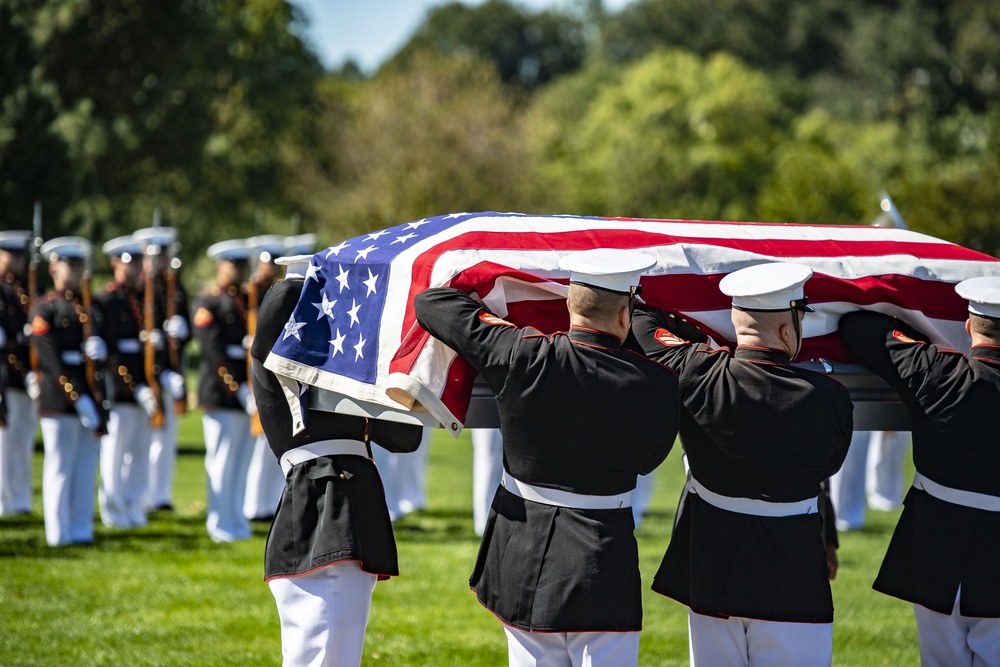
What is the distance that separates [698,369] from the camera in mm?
3986

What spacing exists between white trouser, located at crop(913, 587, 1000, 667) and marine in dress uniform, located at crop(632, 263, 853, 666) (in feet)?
2.16

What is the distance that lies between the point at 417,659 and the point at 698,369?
2760mm

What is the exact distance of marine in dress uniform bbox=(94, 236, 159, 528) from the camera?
9.26 meters

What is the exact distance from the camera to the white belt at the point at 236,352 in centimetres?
910

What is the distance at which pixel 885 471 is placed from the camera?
464 inches

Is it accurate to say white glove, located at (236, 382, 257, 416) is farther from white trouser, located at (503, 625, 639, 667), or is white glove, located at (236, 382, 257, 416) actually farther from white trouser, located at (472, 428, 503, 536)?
white trouser, located at (503, 625, 639, 667)

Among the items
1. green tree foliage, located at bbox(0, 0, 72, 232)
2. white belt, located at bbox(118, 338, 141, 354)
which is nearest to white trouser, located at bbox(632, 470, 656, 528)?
white belt, located at bbox(118, 338, 141, 354)

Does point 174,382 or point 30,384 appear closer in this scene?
point 174,382

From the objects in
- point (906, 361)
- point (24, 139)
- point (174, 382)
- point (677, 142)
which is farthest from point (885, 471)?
point (677, 142)

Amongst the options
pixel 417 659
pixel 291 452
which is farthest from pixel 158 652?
pixel 291 452

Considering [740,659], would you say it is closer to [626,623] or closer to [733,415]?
[626,623]

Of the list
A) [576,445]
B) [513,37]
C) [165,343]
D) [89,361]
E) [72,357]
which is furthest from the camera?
[513,37]

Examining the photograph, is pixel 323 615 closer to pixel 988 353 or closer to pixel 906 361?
pixel 906 361

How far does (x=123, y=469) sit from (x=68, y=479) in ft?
3.75
